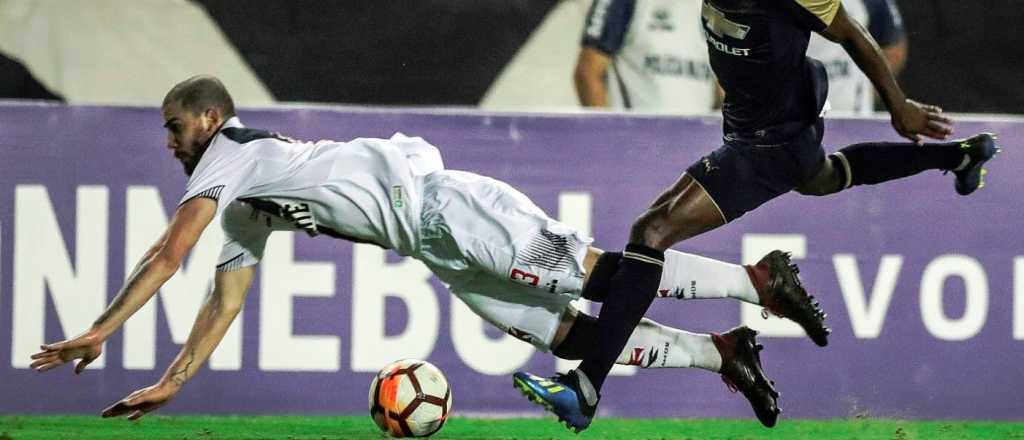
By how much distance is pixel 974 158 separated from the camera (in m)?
6.79

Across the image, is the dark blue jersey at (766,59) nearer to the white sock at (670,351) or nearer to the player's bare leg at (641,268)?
the player's bare leg at (641,268)

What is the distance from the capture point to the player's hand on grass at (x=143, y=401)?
608 cm

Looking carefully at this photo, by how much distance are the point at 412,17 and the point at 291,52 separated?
689 mm

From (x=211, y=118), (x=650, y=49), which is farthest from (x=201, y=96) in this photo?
(x=650, y=49)

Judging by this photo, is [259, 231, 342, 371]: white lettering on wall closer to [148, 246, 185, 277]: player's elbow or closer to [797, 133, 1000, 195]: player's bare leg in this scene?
[148, 246, 185, 277]: player's elbow

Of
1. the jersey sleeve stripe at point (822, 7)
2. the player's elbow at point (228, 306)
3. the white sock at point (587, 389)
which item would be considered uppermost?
the jersey sleeve stripe at point (822, 7)

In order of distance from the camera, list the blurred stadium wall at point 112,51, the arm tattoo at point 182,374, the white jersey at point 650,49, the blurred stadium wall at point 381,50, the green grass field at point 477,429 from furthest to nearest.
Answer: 1. the blurred stadium wall at point 381,50
2. the blurred stadium wall at point 112,51
3. the white jersey at point 650,49
4. the green grass field at point 477,429
5. the arm tattoo at point 182,374

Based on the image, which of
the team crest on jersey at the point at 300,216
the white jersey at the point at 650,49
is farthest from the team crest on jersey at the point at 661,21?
the team crest on jersey at the point at 300,216

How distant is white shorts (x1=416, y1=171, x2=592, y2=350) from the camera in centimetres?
639

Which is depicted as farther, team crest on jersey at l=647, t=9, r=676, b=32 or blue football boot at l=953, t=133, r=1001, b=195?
team crest on jersey at l=647, t=9, r=676, b=32

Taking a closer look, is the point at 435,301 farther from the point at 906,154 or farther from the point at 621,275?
the point at 906,154

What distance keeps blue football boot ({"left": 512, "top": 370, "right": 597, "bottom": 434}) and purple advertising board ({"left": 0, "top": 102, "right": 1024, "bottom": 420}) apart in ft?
5.74

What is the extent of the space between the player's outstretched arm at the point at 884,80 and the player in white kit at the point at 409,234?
0.76 metres

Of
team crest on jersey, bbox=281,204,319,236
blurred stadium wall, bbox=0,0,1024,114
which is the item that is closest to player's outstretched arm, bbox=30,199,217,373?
team crest on jersey, bbox=281,204,319,236
